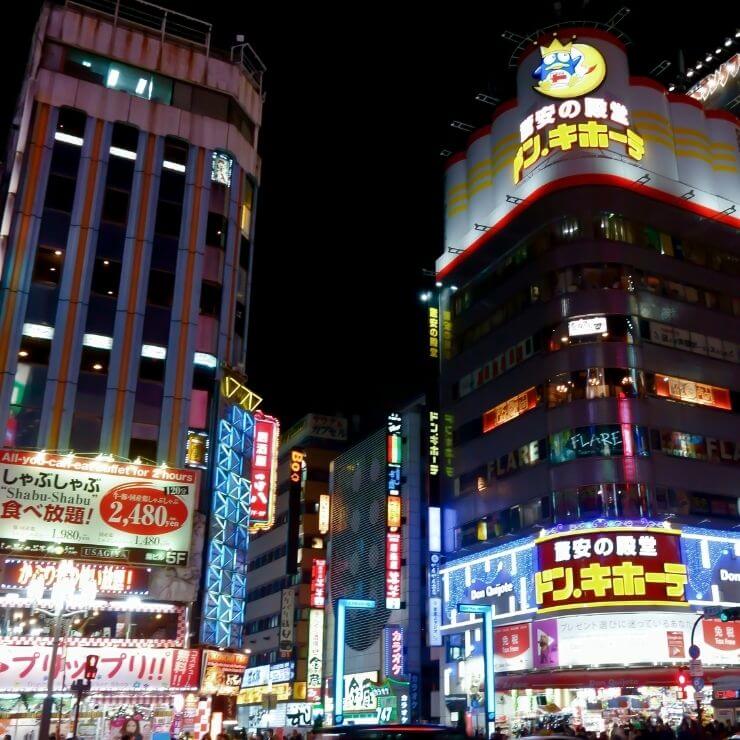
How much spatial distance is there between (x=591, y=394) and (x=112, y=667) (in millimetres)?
25250

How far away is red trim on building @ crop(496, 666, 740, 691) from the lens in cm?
3497

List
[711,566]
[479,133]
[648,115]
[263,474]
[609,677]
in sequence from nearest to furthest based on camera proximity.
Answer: [609,677] < [711,566] < [263,474] < [648,115] < [479,133]

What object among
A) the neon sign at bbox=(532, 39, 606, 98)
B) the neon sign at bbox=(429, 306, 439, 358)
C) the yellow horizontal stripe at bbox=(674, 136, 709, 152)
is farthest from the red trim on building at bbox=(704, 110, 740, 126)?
Answer: the neon sign at bbox=(429, 306, 439, 358)

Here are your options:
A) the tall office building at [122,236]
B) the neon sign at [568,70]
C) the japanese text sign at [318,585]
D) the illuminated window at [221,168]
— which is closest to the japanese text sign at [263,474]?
the tall office building at [122,236]

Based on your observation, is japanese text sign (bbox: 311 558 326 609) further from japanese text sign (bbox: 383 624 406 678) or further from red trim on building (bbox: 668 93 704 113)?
red trim on building (bbox: 668 93 704 113)

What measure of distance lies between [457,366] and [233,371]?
1824 centimetres

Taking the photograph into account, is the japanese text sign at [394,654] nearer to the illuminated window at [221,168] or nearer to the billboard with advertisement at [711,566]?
the billboard with advertisement at [711,566]

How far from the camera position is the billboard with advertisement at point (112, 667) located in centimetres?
2836

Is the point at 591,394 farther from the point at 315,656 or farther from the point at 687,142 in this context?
the point at 315,656

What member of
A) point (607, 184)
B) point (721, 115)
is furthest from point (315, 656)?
point (721, 115)

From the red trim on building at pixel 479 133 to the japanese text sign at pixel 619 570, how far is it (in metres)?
28.6

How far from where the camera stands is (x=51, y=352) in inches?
1410

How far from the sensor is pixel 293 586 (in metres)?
75.6

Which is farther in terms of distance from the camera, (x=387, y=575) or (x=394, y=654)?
(x=387, y=575)
